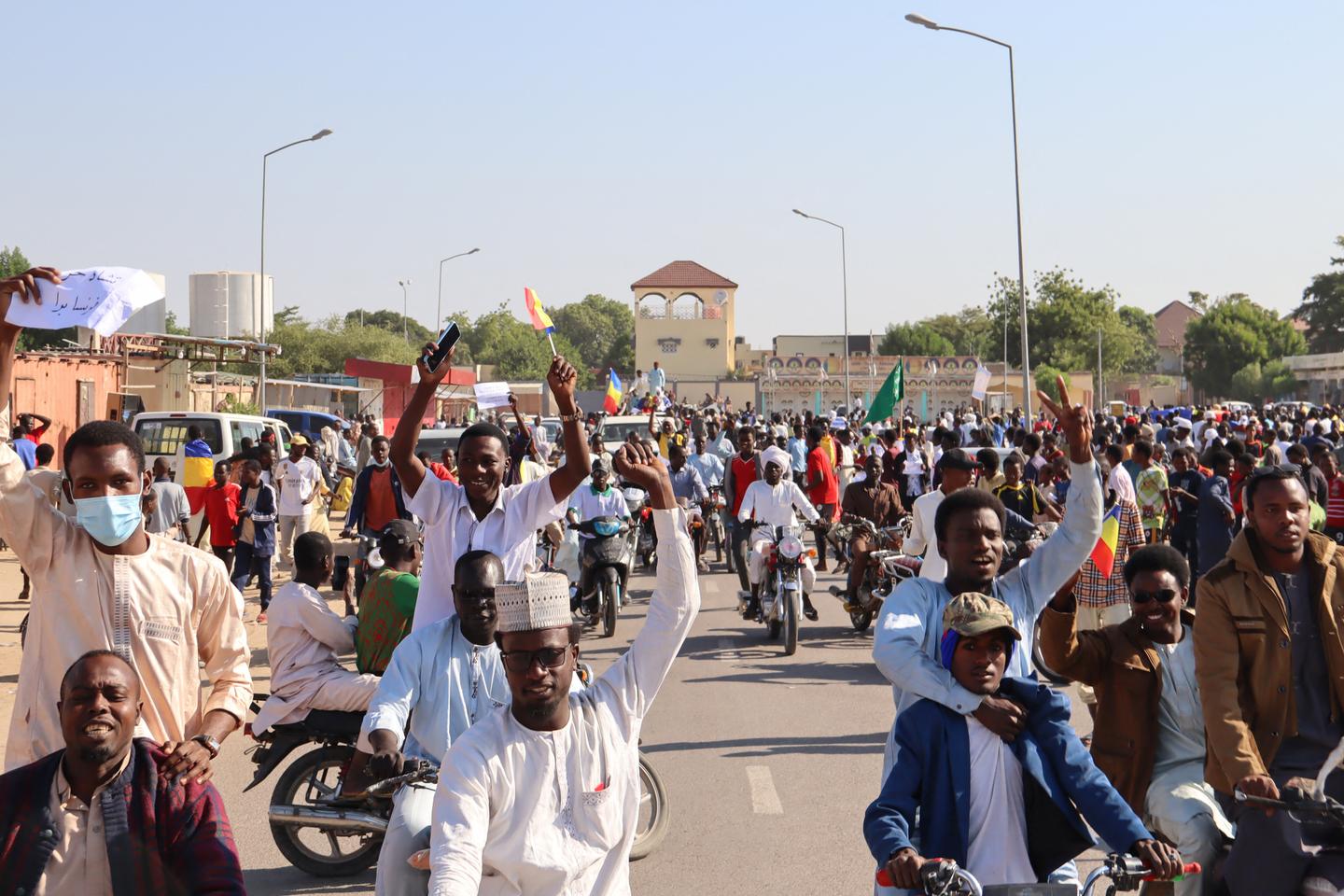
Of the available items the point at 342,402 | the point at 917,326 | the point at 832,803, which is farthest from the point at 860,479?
the point at 917,326

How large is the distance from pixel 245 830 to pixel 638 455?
436cm

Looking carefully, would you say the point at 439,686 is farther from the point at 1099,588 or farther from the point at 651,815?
the point at 1099,588

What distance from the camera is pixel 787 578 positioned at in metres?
13.0

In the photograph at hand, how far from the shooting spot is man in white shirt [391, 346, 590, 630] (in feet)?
19.3

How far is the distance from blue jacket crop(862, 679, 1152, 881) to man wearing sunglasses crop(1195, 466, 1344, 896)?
103 cm

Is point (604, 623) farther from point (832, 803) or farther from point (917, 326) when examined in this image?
point (917, 326)

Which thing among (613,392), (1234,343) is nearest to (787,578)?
(613,392)

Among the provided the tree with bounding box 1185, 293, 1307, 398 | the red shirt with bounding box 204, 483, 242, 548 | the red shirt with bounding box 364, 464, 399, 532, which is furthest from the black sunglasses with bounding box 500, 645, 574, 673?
the tree with bounding box 1185, 293, 1307, 398

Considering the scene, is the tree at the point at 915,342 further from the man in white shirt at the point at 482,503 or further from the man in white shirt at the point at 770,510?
the man in white shirt at the point at 482,503

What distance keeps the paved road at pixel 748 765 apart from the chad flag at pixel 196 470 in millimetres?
3861

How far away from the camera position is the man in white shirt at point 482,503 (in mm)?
5875

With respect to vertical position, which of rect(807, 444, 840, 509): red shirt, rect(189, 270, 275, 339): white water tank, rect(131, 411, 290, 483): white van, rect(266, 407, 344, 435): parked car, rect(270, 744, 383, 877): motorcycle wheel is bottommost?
rect(270, 744, 383, 877): motorcycle wheel

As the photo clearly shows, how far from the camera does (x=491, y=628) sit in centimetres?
518

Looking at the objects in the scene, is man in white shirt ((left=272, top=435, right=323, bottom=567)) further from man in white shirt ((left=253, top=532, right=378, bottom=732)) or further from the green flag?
man in white shirt ((left=253, top=532, right=378, bottom=732))
